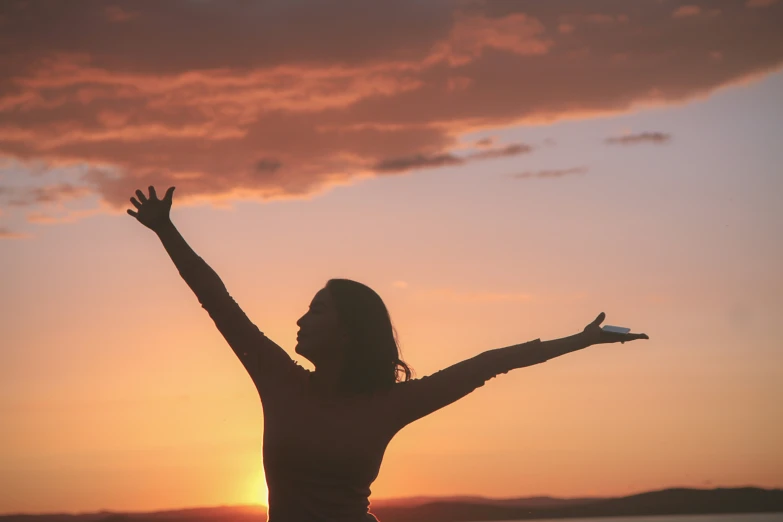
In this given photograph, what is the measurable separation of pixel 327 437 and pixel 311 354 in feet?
1.58

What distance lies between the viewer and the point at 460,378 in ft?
16.1

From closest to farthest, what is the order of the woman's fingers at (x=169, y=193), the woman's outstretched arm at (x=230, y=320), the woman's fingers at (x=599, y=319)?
the woman's outstretched arm at (x=230, y=320) → the woman's fingers at (x=169, y=193) → the woman's fingers at (x=599, y=319)

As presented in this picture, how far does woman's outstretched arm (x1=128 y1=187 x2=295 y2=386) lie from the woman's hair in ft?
1.06

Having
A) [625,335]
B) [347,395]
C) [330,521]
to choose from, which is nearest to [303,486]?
[330,521]

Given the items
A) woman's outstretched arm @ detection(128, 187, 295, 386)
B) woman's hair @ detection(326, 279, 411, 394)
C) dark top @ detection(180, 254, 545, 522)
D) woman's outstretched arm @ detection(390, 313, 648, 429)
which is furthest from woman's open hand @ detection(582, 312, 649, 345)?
woman's outstretched arm @ detection(128, 187, 295, 386)

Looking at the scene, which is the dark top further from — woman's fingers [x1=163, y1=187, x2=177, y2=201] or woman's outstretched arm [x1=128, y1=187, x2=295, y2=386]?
woman's fingers [x1=163, y1=187, x2=177, y2=201]

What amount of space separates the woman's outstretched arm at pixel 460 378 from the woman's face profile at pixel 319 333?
0.40m

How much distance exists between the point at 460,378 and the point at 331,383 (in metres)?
0.66

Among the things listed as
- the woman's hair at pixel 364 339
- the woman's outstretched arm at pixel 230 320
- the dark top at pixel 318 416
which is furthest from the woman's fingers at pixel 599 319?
the woman's outstretched arm at pixel 230 320

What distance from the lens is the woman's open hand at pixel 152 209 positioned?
197 inches

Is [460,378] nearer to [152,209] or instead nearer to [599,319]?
[599,319]

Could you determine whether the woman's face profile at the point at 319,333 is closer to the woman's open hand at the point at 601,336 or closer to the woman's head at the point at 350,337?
the woman's head at the point at 350,337

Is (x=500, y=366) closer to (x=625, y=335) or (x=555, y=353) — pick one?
(x=555, y=353)

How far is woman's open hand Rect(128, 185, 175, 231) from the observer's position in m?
5.00
